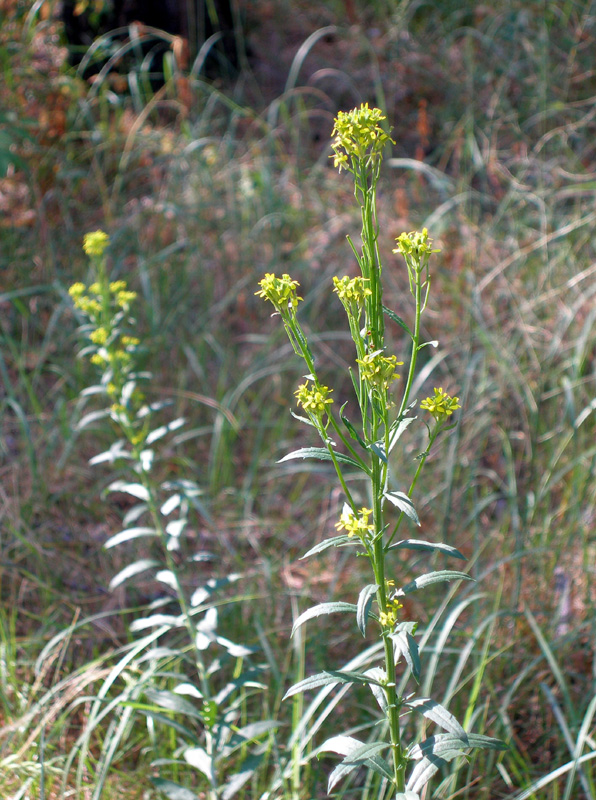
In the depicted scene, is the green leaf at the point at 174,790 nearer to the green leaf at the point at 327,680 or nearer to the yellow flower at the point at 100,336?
the green leaf at the point at 327,680

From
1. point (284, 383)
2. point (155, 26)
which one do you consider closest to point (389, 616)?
point (284, 383)

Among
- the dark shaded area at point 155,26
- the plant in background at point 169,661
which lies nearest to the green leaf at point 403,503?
the plant in background at point 169,661

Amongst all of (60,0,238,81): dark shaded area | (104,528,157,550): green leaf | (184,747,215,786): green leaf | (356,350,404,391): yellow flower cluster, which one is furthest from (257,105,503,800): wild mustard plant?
(60,0,238,81): dark shaded area

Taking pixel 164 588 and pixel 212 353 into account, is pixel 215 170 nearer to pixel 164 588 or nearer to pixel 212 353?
pixel 212 353

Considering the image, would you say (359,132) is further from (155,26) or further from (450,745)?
(155,26)

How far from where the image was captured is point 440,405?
1109 millimetres

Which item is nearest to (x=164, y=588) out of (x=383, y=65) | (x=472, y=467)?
(x=472, y=467)

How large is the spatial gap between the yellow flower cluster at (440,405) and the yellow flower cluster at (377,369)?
0.10 m

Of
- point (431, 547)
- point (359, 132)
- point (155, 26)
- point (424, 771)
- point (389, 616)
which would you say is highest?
point (155, 26)

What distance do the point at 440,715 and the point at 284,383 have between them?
7.68 feet

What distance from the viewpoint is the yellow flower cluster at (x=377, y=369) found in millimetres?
1021

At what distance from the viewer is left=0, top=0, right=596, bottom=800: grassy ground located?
6.52ft

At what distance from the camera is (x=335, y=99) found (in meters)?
5.60

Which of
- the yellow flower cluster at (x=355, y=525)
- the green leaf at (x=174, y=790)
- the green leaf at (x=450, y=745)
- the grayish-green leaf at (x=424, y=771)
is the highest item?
the yellow flower cluster at (x=355, y=525)
